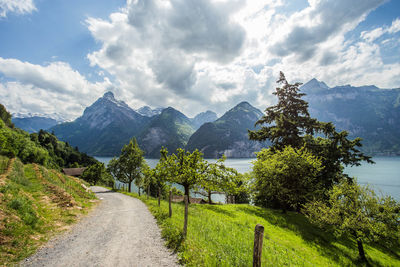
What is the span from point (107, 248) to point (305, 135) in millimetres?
32798

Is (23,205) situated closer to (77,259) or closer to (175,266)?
(77,259)

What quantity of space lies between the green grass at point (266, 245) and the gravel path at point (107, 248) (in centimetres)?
99

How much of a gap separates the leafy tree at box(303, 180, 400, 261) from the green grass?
2046 millimetres

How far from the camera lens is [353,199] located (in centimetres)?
1784

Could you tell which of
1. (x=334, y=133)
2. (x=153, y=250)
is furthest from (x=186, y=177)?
(x=334, y=133)

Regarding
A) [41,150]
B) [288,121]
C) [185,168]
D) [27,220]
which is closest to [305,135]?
[288,121]

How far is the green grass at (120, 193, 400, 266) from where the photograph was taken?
8617 millimetres

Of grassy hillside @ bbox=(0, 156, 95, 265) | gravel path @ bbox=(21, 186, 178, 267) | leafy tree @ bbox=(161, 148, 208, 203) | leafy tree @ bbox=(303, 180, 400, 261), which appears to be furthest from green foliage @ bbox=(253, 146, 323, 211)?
grassy hillside @ bbox=(0, 156, 95, 265)

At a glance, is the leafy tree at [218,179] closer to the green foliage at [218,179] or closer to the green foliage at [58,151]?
the green foliage at [218,179]

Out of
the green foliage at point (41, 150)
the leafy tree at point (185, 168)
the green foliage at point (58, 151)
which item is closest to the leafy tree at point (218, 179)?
the leafy tree at point (185, 168)

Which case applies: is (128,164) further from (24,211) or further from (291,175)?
(291,175)

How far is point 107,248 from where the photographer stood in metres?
9.98

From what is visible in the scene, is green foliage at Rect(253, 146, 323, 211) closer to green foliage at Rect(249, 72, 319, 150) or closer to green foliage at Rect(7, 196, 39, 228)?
green foliage at Rect(249, 72, 319, 150)

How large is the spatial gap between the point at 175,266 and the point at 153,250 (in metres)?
2.27
